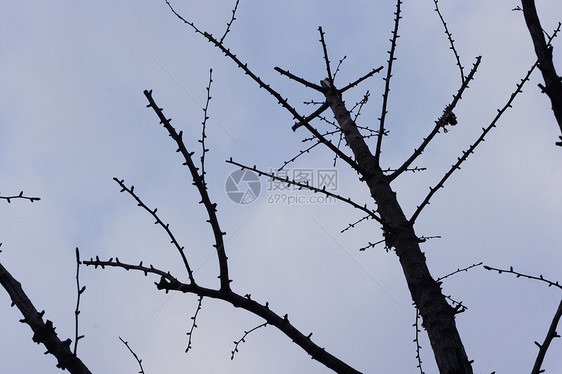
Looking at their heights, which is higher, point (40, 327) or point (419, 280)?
point (419, 280)

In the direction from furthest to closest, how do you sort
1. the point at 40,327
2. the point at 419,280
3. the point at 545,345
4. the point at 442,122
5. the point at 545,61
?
1. the point at 442,122
2. the point at 419,280
3. the point at 545,345
4. the point at 545,61
5. the point at 40,327

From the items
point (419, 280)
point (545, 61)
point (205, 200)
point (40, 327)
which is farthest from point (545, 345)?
point (40, 327)

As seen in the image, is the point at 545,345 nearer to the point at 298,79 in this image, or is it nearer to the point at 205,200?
the point at 205,200

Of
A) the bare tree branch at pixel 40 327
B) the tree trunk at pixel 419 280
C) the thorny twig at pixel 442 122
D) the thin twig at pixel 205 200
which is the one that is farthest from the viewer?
the thorny twig at pixel 442 122

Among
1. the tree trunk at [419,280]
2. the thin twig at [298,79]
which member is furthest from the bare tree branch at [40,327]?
the thin twig at [298,79]

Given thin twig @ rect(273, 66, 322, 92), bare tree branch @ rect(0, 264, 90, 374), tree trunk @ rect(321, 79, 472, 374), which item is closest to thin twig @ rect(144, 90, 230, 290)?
bare tree branch @ rect(0, 264, 90, 374)

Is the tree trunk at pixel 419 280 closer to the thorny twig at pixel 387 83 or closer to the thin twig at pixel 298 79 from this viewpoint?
the thorny twig at pixel 387 83

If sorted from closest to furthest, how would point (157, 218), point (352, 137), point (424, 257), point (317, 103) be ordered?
point (157, 218) < point (424, 257) < point (352, 137) < point (317, 103)

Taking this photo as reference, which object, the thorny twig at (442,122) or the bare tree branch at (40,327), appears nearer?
the bare tree branch at (40,327)

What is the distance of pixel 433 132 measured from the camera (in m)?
3.20

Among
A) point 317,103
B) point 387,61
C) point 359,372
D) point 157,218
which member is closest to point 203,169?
point 157,218

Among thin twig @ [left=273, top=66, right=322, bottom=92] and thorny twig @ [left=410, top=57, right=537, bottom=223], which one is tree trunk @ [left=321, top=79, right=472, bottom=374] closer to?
thorny twig @ [left=410, top=57, right=537, bottom=223]

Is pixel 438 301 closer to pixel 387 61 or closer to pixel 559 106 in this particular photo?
pixel 559 106

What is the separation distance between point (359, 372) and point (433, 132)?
1.67 meters
